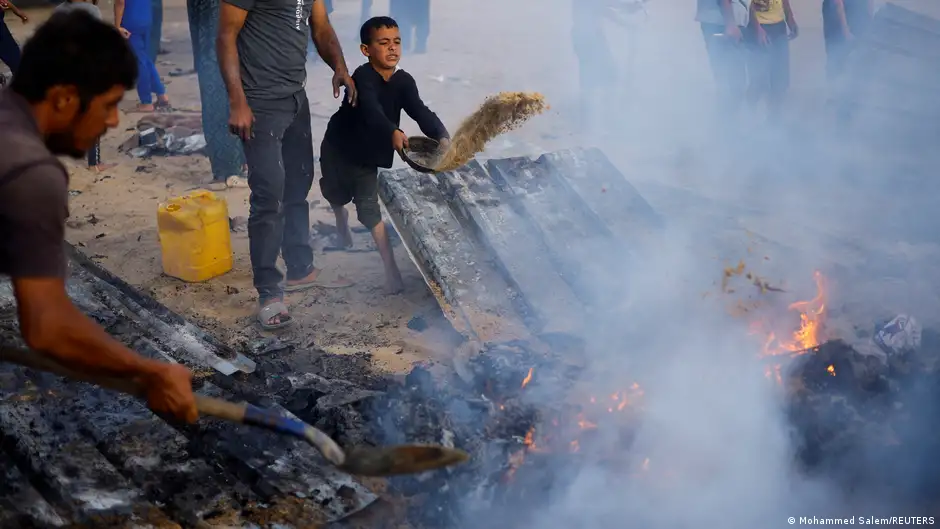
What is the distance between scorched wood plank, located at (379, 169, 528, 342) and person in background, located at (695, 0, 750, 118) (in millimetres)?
4405

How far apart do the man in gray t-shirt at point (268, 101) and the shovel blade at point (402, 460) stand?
2350mm

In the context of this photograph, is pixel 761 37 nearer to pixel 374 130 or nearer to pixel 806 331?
pixel 806 331

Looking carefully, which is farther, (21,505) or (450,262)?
(450,262)

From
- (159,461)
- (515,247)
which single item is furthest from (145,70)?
(159,461)

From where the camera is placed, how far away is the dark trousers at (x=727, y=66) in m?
8.86

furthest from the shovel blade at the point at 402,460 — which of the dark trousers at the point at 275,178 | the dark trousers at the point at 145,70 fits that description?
the dark trousers at the point at 145,70

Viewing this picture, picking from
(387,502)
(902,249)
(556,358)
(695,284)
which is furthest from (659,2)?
(387,502)

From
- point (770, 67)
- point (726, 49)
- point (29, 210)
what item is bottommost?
point (770, 67)

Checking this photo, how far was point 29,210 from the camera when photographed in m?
2.33

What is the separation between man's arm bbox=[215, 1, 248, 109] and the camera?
482 cm

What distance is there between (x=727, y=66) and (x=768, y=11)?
25.8 inches

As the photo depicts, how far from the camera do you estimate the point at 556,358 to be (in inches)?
181

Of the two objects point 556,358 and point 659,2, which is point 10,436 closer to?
point 556,358

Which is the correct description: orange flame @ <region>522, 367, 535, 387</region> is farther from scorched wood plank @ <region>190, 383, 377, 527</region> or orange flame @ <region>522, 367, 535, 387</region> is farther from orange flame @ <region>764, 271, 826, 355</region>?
orange flame @ <region>764, 271, 826, 355</region>
